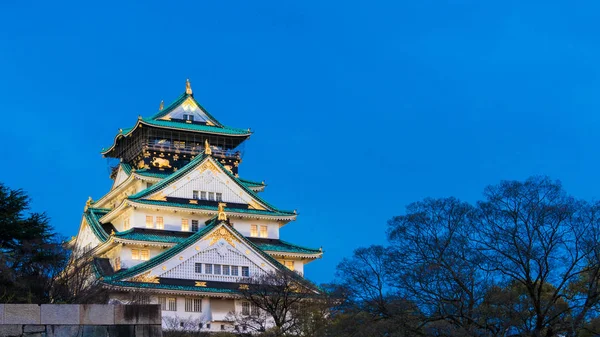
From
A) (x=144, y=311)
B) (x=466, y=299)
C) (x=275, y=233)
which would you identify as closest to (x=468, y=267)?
(x=466, y=299)

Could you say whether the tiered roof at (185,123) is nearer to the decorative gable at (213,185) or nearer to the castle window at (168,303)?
the decorative gable at (213,185)

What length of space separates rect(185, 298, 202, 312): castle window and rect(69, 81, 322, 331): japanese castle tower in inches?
2.8

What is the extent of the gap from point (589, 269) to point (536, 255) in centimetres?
220

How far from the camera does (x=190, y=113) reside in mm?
84188

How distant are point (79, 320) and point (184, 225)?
52.8m

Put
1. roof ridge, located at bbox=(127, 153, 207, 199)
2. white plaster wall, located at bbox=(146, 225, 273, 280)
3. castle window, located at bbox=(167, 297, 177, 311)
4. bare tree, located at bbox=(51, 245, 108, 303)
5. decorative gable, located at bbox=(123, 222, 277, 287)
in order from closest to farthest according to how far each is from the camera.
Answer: bare tree, located at bbox=(51, 245, 108, 303) → castle window, located at bbox=(167, 297, 177, 311) → white plaster wall, located at bbox=(146, 225, 273, 280) → decorative gable, located at bbox=(123, 222, 277, 287) → roof ridge, located at bbox=(127, 153, 207, 199)

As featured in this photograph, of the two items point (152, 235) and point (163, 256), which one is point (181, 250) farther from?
point (152, 235)

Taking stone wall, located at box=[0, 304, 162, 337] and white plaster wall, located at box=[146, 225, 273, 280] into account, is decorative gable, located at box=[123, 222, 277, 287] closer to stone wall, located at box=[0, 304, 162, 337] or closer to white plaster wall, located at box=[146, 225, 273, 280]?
white plaster wall, located at box=[146, 225, 273, 280]

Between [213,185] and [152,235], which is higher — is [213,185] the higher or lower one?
the higher one

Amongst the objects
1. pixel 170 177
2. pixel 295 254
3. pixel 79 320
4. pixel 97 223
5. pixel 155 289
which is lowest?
pixel 79 320

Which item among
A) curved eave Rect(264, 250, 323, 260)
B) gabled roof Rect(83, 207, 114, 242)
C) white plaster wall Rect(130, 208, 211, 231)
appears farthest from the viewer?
gabled roof Rect(83, 207, 114, 242)

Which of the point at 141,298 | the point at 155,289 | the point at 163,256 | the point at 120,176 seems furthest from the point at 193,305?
the point at 120,176

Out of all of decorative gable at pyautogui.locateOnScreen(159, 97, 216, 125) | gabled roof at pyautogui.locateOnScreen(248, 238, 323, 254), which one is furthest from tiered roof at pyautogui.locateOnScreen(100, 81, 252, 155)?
gabled roof at pyautogui.locateOnScreen(248, 238, 323, 254)

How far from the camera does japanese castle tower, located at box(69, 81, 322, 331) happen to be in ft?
217
